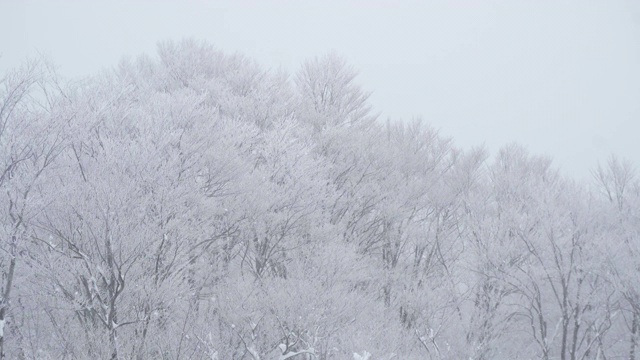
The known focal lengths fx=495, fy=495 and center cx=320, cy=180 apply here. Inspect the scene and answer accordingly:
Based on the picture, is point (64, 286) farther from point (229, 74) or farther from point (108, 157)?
point (229, 74)

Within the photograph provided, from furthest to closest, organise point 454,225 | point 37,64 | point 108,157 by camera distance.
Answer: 1. point 454,225
2. point 37,64
3. point 108,157

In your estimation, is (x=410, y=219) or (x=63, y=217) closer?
(x=63, y=217)

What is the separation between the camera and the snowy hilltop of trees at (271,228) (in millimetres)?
9195

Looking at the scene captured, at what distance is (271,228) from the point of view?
507 inches

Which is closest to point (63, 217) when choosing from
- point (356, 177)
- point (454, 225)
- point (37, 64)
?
point (37, 64)

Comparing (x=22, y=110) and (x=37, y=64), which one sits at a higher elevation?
(x=37, y=64)

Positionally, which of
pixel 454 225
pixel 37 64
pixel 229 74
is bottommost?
pixel 454 225

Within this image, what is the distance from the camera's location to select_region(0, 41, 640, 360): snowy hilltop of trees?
30.2 ft

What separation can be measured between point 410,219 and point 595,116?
456ft

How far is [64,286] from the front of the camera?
9039 millimetres

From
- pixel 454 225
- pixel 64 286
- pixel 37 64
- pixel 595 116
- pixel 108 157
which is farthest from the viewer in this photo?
pixel 595 116

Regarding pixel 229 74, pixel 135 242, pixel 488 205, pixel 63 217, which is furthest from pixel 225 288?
pixel 488 205

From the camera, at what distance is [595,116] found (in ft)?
443

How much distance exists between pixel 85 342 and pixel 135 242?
185 centimetres
